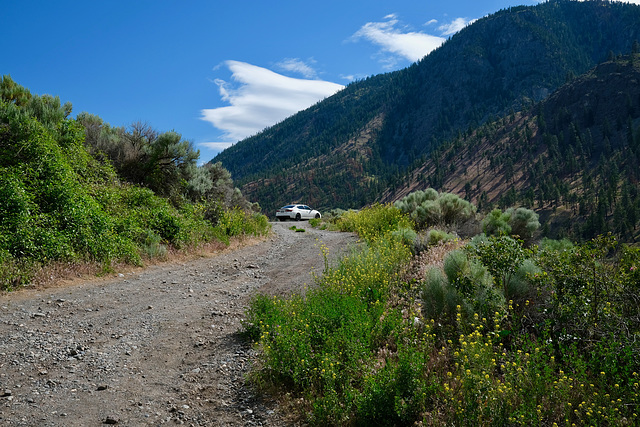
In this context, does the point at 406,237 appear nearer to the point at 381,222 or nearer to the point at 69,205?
the point at 381,222

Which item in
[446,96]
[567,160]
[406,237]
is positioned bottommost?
[406,237]

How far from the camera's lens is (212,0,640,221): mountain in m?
126

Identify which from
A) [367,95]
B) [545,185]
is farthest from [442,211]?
[367,95]

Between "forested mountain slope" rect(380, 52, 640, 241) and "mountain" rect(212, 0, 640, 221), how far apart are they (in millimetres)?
26712

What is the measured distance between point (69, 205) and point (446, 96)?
167 metres

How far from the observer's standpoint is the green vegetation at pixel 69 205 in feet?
22.7

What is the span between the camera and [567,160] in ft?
219

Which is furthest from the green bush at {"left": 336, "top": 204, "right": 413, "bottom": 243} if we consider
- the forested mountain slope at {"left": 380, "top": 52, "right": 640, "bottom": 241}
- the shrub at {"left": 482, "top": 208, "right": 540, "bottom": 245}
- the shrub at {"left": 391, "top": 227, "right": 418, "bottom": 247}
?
the forested mountain slope at {"left": 380, "top": 52, "right": 640, "bottom": 241}

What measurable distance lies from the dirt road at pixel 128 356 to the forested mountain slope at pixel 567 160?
46.9 metres

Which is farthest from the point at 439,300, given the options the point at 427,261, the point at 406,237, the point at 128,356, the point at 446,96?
the point at 446,96

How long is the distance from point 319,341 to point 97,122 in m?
13.6

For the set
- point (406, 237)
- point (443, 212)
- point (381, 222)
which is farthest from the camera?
point (381, 222)

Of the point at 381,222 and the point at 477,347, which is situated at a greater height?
the point at 381,222

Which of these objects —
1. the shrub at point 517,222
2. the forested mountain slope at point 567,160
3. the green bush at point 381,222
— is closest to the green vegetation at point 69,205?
the green bush at point 381,222
